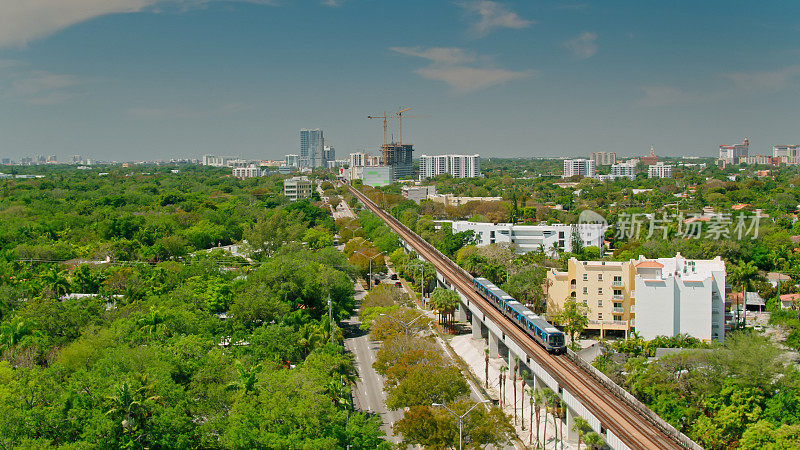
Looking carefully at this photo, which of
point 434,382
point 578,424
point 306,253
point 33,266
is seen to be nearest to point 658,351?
point 578,424

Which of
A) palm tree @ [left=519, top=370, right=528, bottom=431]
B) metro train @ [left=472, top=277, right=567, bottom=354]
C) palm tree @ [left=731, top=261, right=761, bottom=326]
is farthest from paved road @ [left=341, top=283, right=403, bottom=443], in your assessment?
palm tree @ [left=731, top=261, right=761, bottom=326]

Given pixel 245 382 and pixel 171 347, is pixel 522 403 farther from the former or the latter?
pixel 171 347

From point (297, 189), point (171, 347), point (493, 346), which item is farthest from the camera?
point (297, 189)

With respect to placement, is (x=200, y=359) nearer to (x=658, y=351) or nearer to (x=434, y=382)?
(x=434, y=382)

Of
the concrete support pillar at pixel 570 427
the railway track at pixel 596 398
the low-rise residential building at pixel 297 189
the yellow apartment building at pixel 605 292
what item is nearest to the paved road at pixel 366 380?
the concrete support pillar at pixel 570 427

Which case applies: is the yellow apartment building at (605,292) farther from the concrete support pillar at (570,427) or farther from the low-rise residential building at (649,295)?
the concrete support pillar at (570,427)

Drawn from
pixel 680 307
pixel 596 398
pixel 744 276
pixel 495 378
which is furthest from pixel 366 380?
pixel 744 276
